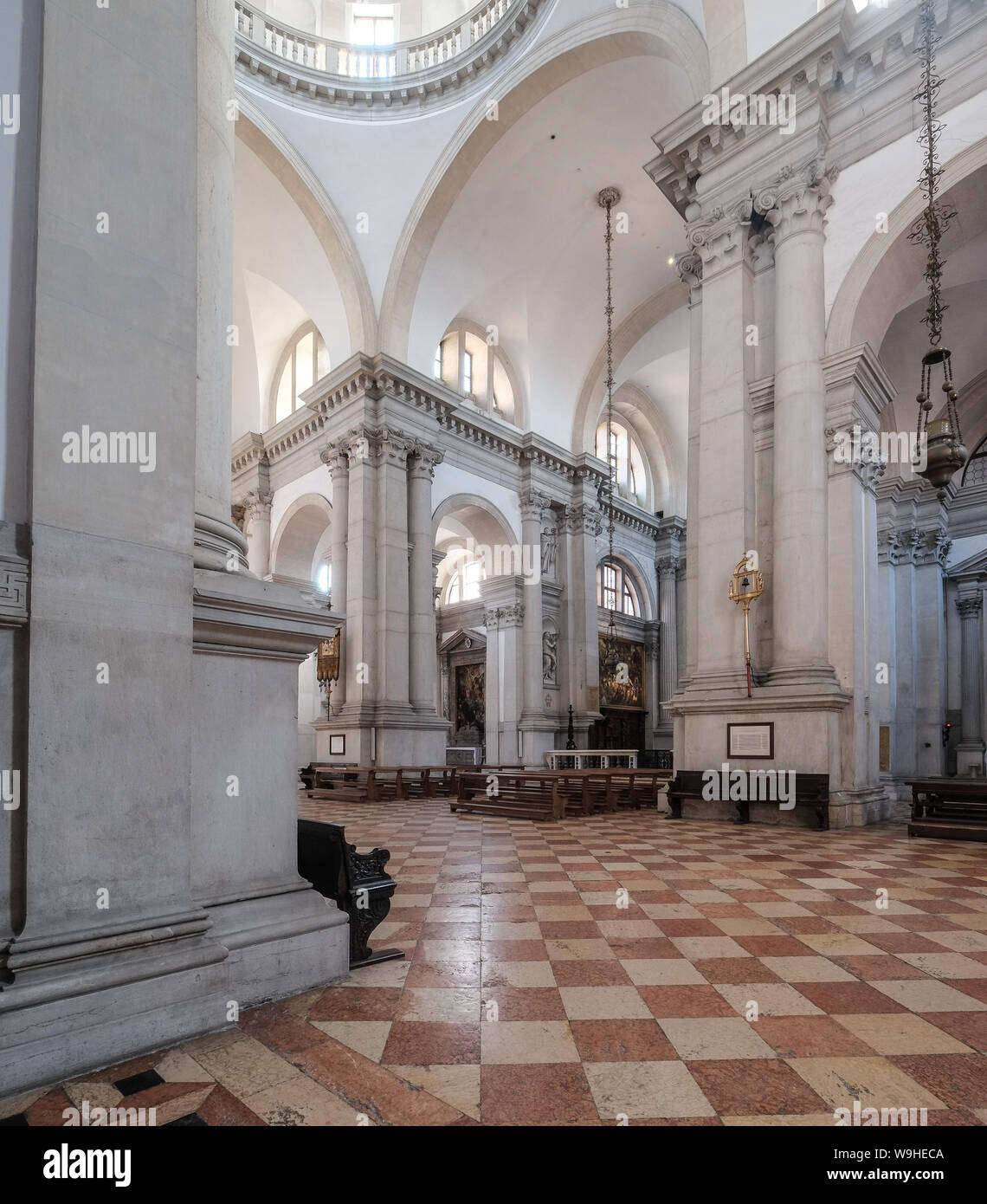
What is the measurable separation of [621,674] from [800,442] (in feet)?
52.7

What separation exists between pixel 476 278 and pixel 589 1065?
17.9 m

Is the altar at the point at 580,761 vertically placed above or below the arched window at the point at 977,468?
below

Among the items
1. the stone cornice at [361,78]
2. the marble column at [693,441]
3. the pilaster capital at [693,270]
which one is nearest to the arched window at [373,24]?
the stone cornice at [361,78]

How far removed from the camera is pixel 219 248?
11.8 feet

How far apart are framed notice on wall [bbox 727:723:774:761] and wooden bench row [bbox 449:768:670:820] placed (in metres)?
2.16

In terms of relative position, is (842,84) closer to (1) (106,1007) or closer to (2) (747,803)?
(2) (747,803)

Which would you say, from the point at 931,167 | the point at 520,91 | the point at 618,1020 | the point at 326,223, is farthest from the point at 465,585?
the point at 618,1020

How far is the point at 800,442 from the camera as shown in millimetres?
9289

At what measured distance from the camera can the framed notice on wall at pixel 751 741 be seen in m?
8.95

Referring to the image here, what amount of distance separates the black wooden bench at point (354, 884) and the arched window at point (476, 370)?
16.7 metres

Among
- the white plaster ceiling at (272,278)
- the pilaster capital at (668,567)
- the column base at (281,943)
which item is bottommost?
the column base at (281,943)

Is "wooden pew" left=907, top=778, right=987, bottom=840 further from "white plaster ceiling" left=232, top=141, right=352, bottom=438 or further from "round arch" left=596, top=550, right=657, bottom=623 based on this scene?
"round arch" left=596, top=550, right=657, bottom=623

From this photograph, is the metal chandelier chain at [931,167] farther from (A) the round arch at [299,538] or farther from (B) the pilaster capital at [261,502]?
(B) the pilaster capital at [261,502]
